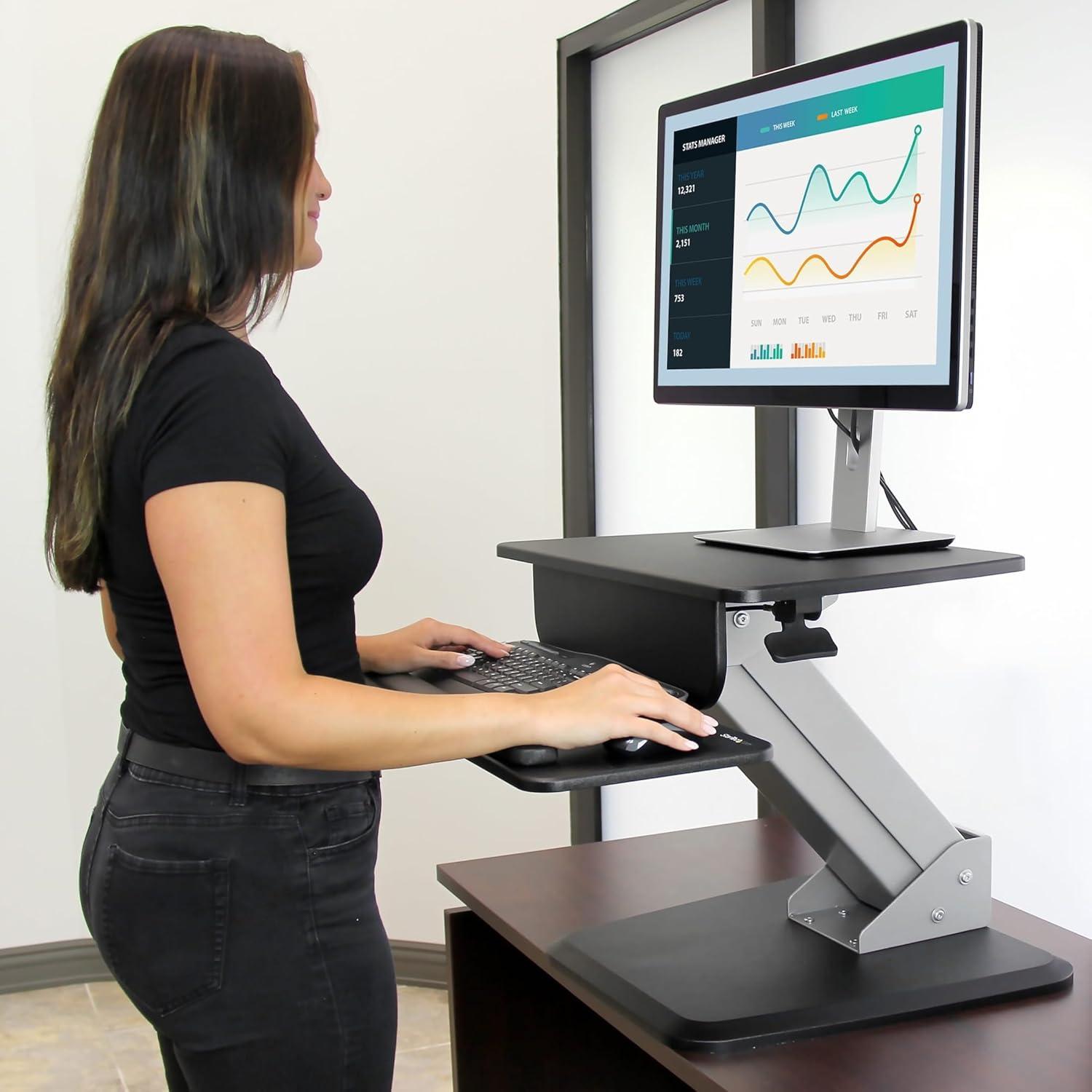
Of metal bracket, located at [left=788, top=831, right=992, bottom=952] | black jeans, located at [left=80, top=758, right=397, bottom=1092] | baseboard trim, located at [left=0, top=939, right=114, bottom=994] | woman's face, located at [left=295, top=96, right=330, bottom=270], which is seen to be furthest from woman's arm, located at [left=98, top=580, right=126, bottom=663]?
baseboard trim, located at [left=0, top=939, right=114, bottom=994]

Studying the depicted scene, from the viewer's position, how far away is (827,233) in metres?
1.33

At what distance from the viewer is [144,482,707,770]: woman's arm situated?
104 centimetres

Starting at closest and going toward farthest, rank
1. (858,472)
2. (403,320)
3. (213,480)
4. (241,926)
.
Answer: (213,480), (241,926), (858,472), (403,320)

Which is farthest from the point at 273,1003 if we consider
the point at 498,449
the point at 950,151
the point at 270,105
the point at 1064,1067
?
the point at 498,449

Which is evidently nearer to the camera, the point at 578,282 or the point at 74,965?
the point at 578,282

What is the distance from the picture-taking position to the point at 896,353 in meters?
1.26

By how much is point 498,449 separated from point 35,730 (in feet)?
4.34

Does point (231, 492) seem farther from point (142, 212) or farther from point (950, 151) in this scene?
point (950, 151)

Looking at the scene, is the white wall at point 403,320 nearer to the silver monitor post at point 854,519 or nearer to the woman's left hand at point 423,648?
the woman's left hand at point 423,648

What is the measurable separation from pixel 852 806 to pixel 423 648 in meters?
0.50

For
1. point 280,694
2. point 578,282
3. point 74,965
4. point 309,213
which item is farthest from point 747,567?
point 74,965

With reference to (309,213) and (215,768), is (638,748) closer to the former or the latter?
(215,768)

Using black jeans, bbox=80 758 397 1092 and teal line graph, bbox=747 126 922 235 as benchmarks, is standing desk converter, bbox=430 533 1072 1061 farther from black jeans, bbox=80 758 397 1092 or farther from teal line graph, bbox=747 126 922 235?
teal line graph, bbox=747 126 922 235

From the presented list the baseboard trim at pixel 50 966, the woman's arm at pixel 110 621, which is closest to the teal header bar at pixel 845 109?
the woman's arm at pixel 110 621
